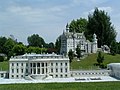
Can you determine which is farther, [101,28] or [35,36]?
[35,36]

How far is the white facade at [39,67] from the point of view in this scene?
70000 mm

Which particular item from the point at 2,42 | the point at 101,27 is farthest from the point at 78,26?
the point at 2,42

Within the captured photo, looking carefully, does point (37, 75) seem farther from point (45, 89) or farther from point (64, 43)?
point (64, 43)

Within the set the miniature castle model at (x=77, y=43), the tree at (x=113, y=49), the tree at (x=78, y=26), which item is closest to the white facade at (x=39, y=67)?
the miniature castle model at (x=77, y=43)

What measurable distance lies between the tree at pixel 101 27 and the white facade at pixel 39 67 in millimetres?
33372

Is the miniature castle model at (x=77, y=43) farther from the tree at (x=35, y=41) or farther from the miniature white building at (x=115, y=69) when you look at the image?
the tree at (x=35, y=41)

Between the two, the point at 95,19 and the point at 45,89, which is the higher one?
the point at 95,19

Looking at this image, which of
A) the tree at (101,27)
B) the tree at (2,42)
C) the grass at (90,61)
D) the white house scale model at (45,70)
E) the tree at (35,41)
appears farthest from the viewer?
the tree at (35,41)

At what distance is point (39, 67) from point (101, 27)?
40.2m

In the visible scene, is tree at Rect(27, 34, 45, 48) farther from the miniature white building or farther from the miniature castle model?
the miniature white building

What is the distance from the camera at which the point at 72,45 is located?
3922 inches

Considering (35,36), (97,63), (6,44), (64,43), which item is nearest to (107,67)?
(97,63)

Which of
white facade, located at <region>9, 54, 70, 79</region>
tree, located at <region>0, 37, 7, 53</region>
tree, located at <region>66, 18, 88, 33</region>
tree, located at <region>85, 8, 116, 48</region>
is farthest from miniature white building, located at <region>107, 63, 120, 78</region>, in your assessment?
tree, located at <region>0, 37, 7, 53</region>

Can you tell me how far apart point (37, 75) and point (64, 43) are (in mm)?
33322
